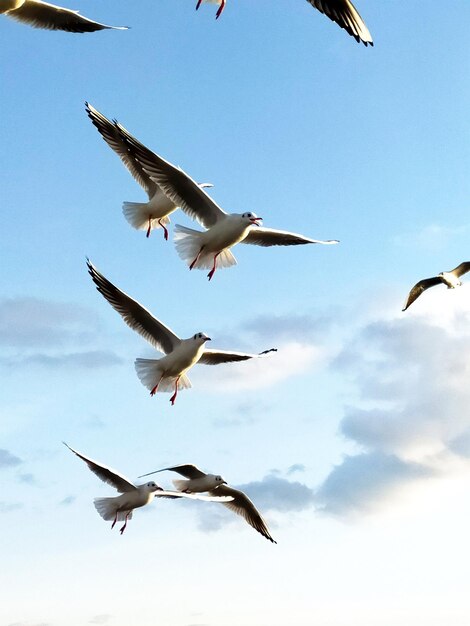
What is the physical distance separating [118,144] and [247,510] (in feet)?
23.9

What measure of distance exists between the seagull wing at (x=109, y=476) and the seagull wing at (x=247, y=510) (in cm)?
232

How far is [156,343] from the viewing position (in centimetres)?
1606

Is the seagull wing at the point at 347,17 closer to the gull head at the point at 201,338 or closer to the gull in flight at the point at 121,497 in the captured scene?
the gull head at the point at 201,338

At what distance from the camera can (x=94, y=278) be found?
15.6 m

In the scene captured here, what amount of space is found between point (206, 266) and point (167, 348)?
1663 millimetres

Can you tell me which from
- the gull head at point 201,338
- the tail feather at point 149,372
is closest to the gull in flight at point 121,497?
the tail feather at point 149,372

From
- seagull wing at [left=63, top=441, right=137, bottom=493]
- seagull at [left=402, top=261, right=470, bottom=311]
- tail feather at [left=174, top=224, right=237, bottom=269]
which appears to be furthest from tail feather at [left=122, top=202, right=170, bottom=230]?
seagull at [left=402, top=261, right=470, bottom=311]

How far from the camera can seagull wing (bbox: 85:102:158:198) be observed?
16.1 m

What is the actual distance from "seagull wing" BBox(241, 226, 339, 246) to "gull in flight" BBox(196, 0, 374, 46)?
581cm

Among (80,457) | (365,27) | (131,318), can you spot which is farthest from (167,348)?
(365,27)

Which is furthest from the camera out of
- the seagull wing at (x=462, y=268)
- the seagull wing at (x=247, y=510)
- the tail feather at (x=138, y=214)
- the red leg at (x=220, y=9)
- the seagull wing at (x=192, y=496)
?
the seagull wing at (x=247, y=510)

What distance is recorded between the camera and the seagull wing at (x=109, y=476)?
16.5 metres

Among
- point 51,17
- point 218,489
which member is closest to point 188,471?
point 218,489

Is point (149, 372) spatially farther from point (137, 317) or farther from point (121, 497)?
point (121, 497)
